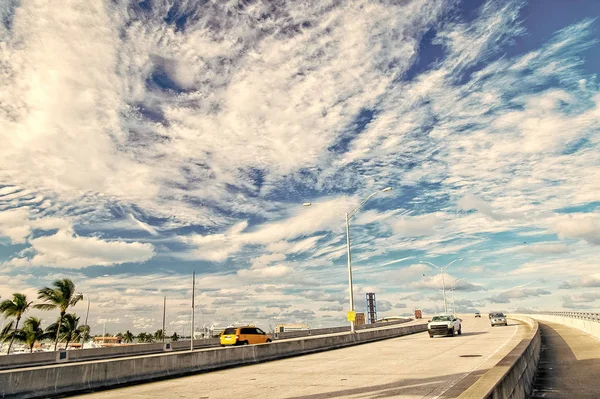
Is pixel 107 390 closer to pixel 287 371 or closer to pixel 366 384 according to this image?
pixel 287 371

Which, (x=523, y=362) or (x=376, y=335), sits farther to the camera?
(x=376, y=335)

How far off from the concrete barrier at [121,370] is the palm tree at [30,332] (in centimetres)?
5218

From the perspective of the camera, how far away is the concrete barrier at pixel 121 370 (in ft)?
40.8

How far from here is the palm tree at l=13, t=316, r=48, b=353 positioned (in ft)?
203

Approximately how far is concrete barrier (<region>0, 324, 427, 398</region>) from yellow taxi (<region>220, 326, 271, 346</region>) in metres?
8.43

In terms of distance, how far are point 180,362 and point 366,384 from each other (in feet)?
28.4

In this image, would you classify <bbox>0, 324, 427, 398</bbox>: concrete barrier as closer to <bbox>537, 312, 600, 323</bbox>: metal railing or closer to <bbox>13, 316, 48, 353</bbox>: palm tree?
<bbox>537, 312, 600, 323</bbox>: metal railing

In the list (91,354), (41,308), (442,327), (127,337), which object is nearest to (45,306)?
(41,308)

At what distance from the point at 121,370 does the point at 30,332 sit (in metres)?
57.3

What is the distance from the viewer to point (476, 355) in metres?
18.6

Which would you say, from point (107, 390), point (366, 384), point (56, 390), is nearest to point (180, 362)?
point (107, 390)

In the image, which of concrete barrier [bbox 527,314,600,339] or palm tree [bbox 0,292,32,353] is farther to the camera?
palm tree [bbox 0,292,32,353]

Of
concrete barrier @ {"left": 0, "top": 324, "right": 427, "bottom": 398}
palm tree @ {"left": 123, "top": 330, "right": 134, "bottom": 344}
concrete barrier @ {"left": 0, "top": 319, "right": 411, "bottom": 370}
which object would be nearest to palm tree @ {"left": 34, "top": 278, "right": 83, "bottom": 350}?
concrete barrier @ {"left": 0, "top": 319, "right": 411, "bottom": 370}

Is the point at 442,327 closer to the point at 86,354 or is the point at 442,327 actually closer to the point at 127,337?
the point at 86,354
